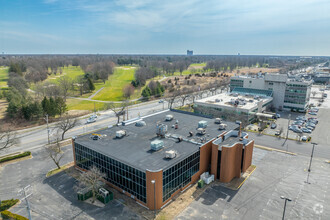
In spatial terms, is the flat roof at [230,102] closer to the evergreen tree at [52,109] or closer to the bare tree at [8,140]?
the evergreen tree at [52,109]

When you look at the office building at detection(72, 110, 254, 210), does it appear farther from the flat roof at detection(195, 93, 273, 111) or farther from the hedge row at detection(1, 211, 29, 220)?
the flat roof at detection(195, 93, 273, 111)

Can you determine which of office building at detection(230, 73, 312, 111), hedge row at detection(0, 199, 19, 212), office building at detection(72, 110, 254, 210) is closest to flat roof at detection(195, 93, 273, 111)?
office building at detection(230, 73, 312, 111)

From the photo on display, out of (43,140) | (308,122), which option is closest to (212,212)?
(43,140)

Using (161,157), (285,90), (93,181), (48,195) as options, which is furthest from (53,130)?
(285,90)

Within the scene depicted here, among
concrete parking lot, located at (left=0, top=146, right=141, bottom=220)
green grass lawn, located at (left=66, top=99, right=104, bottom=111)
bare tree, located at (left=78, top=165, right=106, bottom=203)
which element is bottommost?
concrete parking lot, located at (left=0, top=146, right=141, bottom=220)

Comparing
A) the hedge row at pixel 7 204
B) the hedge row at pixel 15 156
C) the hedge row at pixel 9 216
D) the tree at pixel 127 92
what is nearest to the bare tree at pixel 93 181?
the hedge row at pixel 9 216

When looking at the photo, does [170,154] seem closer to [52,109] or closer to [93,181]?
[93,181]

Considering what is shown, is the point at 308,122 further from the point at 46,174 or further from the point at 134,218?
the point at 46,174
